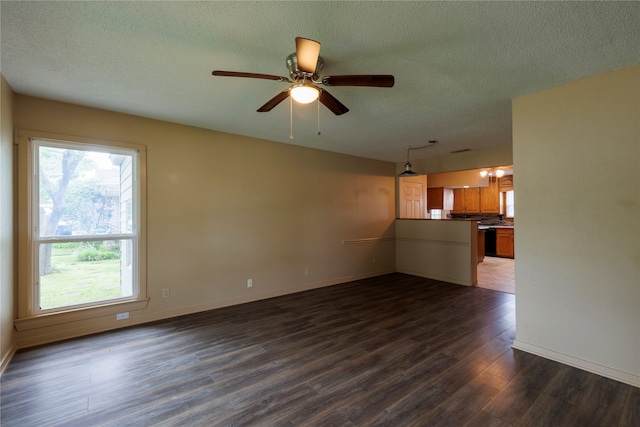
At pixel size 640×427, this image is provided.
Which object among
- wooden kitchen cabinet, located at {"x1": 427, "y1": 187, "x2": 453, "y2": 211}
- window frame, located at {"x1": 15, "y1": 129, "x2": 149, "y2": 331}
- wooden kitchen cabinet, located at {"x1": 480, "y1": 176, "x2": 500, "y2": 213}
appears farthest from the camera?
wooden kitchen cabinet, located at {"x1": 427, "y1": 187, "x2": 453, "y2": 211}

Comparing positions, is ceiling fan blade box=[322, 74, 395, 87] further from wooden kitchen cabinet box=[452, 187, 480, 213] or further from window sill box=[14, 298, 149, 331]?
wooden kitchen cabinet box=[452, 187, 480, 213]

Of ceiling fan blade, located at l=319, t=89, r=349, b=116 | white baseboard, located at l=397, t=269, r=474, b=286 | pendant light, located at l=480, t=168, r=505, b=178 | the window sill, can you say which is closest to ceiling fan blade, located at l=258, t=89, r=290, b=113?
ceiling fan blade, located at l=319, t=89, r=349, b=116

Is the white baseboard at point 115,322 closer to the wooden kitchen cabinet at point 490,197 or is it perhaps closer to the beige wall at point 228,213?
the beige wall at point 228,213

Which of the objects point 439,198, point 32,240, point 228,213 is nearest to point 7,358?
point 32,240

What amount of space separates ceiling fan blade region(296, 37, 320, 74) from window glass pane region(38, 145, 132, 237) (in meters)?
2.85

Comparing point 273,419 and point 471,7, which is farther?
point 273,419

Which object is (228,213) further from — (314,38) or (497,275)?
(497,275)

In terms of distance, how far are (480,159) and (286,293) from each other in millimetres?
4265

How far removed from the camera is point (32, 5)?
1.62m

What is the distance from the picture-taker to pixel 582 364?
8.09 ft

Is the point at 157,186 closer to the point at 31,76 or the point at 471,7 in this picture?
the point at 31,76

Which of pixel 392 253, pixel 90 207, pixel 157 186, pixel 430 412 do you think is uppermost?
pixel 157 186

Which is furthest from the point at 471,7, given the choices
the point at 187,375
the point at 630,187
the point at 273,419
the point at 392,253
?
the point at 392,253

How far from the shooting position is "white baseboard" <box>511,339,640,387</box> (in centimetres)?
225
